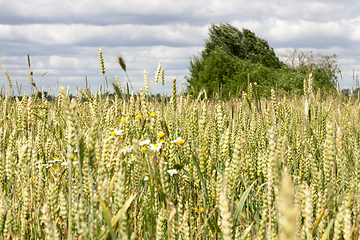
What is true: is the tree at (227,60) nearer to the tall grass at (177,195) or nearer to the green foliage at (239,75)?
the green foliage at (239,75)

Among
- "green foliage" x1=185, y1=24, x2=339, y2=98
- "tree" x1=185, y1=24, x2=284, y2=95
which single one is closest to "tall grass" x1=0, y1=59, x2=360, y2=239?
"tree" x1=185, y1=24, x2=284, y2=95

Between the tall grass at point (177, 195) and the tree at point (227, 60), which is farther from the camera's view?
the tree at point (227, 60)

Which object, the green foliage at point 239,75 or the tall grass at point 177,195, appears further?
the green foliage at point 239,75

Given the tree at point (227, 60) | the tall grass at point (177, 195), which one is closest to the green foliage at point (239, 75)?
the tree at point (227, 60)

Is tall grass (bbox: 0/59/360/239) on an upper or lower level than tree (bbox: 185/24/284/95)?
lower

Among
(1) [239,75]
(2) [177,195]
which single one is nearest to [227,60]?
(1) [239,75]

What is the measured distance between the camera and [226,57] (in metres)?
14.0

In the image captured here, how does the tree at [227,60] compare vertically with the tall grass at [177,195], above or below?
above

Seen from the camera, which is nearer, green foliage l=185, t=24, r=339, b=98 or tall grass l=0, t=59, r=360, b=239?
tall grass l=0, t=59, r=360, b=239

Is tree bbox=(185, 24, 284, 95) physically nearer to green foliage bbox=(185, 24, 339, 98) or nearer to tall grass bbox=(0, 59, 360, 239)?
green foliage bbox=(185, 24, 339, 98)

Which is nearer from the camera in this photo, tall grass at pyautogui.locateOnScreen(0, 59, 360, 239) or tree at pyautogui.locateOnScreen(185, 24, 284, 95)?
tall grass at pyautogui.locateOnScreen(0, 59, 360, 239)

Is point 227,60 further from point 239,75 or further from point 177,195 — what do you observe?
point 177,195

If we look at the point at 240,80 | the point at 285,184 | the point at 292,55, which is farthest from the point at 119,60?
the point at 292,55

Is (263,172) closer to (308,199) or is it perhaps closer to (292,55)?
(308,199)
